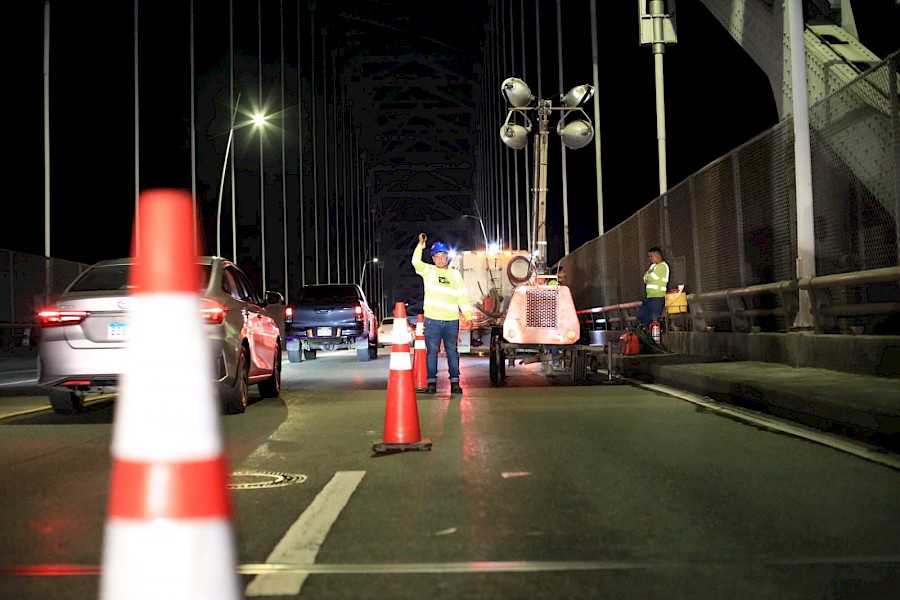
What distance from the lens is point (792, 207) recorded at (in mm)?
12297

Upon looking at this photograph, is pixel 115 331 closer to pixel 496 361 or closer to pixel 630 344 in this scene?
pixel 496 361

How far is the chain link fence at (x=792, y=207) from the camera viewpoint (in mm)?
9898

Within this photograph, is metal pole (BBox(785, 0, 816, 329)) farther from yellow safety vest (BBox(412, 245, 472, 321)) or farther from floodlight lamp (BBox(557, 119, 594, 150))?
floodlight lamp (BBox(557, 119, 594, 150))

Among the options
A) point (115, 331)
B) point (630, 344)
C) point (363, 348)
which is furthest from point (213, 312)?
point (363, 348)

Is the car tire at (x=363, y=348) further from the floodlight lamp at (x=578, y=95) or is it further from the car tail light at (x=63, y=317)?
the car tail light at (x=63, y=317)

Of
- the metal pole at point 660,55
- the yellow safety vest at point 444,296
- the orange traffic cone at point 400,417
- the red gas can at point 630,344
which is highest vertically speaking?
the metal pole at point 660,55

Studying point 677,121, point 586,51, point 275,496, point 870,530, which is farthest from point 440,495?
point 677,121

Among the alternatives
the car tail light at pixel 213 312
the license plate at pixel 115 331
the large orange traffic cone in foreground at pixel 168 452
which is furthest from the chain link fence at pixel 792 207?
the large orange traffic cone in foreground at pixel 168 452

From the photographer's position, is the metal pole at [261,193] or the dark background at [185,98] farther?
the metal pole at [261,193]

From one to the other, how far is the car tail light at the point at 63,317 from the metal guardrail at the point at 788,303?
7.76 metres

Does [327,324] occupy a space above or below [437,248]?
below

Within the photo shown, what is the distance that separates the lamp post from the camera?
51.4 ft

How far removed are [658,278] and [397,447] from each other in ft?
32.7

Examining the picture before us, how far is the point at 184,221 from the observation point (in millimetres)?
2318
